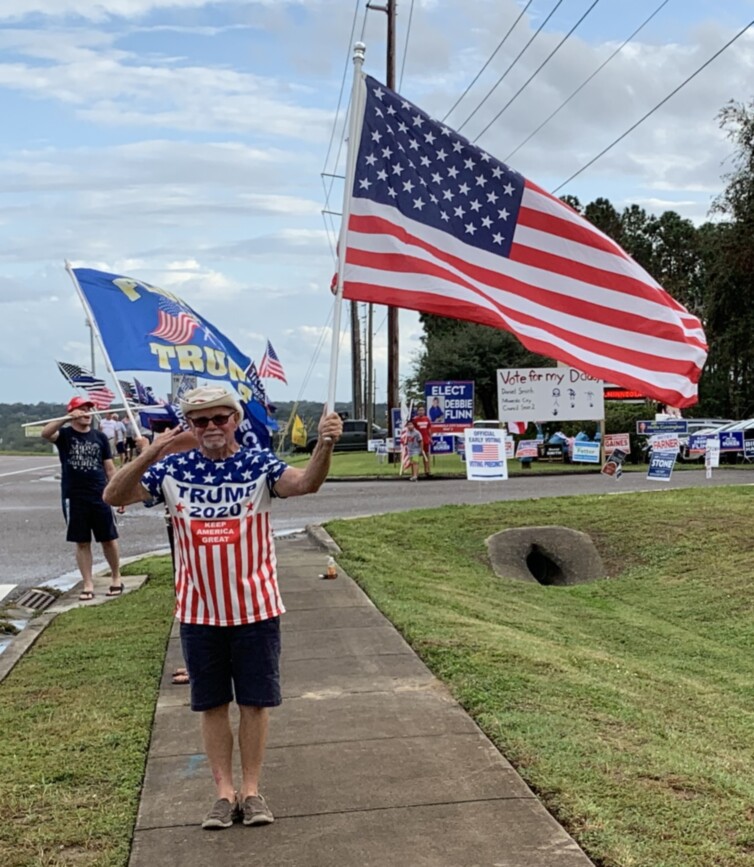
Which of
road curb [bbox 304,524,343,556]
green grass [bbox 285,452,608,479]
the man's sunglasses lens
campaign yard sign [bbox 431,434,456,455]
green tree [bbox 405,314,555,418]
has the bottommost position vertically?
road curb [bbox 304,524,343,556]

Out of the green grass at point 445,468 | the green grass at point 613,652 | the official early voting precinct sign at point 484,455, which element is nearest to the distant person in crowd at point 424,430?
the green grass at point 445,468

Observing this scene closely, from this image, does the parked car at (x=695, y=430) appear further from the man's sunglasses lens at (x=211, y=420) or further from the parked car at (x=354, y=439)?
the man's sunglasses lens at (x=211, y=420)

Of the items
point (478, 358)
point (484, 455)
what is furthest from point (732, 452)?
point (478, 358)

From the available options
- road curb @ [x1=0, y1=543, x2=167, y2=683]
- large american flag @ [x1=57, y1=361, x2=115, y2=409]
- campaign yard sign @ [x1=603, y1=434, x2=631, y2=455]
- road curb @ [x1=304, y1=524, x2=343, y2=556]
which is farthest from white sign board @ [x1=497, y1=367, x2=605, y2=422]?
large american flag @ [x1=57, y1=361, x2=115, y2=409]

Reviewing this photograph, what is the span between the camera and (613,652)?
8.76 m

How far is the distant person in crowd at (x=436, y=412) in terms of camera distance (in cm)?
2752

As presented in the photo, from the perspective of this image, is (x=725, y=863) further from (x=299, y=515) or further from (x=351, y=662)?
(x=299, y=515)

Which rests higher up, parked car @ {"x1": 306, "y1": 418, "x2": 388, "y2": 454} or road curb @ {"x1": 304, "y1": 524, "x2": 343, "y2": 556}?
parked car @ {"x1": 306, "y1": 418, "x2": 388, "y2": 454}

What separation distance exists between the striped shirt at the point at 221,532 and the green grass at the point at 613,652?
1.53m

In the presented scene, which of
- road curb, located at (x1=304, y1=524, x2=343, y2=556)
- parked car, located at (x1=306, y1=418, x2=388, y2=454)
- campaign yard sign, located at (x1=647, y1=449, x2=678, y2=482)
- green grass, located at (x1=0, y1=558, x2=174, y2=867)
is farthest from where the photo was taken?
parked car, located at (x1=306, y1=418, x2=388, y2=454)

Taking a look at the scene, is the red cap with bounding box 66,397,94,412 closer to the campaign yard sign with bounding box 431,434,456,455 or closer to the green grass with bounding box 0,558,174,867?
the green grass with bounding box 0,558,174,867

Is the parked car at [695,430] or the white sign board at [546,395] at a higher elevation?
the white sign board at [546,395]

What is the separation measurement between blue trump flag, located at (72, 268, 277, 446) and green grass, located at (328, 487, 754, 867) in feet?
7.30

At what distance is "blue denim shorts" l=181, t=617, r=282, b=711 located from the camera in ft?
14.1
